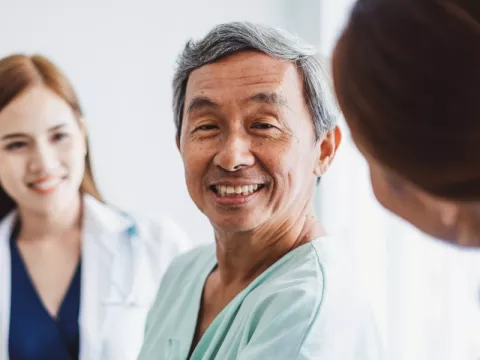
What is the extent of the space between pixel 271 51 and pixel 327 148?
198mm

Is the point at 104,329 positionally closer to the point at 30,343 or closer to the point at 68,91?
the point at 30,343

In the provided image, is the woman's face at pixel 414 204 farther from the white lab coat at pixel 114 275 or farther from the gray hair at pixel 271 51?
the white lab coat at pixel 114 275

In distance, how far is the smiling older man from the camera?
0.89 metres

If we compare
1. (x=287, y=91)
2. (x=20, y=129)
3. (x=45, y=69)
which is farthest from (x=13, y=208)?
(x=287, y=91)

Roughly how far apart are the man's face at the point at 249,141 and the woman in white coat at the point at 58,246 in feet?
2.44

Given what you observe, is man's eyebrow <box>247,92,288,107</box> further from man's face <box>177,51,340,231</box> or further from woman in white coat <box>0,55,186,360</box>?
woman in white coat <box>0,55,186,360</box>

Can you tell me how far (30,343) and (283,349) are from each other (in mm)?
1002

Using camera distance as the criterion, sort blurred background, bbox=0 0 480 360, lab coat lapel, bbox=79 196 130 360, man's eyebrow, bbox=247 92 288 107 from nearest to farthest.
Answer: man's eyebrow, bbox=247 92 288 107
lab coat lapel, bbox=79 196 130 360
blurred background, bbox=0 0 480 360

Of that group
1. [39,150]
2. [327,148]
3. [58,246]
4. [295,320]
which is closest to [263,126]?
[327,148]

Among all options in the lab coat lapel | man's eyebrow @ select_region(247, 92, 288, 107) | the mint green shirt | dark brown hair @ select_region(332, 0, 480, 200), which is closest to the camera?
dark brown hair @ select_region(332, 0, 480, 200)

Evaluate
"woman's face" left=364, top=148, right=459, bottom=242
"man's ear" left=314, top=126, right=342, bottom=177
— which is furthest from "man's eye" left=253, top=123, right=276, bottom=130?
"woman's face" left=364, top=148, right=459, bottom=242

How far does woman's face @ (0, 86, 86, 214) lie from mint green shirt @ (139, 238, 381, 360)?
747mm

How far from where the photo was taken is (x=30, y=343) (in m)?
1.62

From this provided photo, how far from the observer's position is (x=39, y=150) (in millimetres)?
1669
